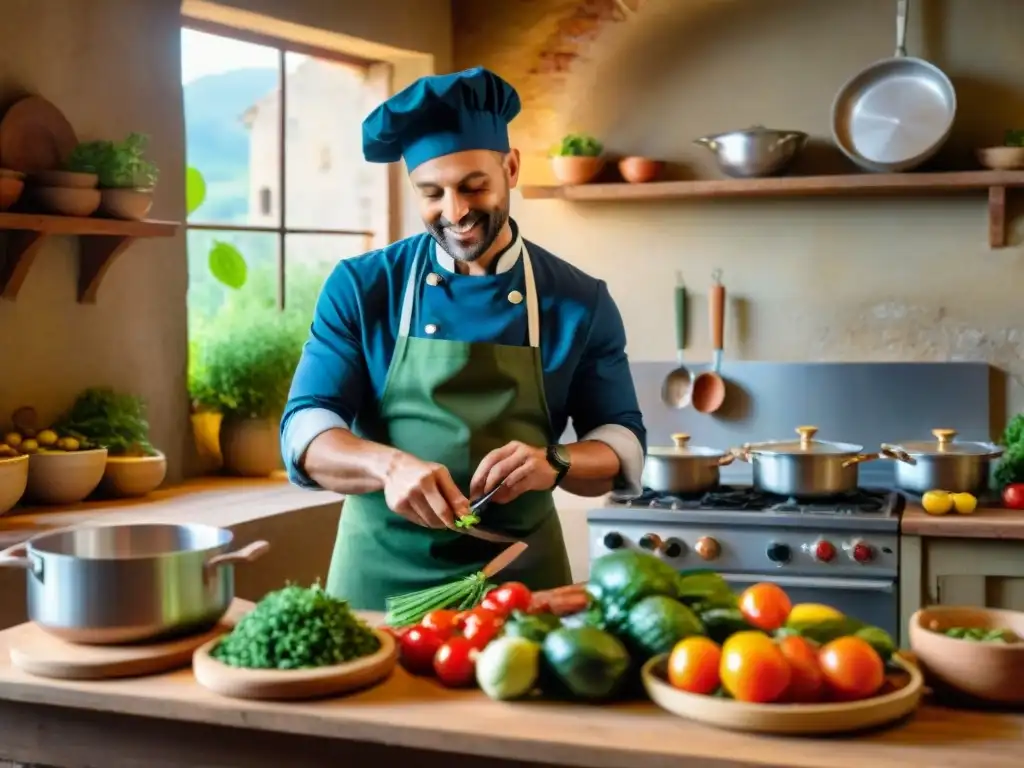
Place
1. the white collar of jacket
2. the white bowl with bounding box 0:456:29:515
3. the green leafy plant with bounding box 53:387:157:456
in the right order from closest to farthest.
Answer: the white collar of jacket < the white bowl with bounding box 0:456:29:515 < the green leafy plant with bounding box 53:387:157:456

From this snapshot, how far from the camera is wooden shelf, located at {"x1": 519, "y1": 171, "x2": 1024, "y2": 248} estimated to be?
4039 mm

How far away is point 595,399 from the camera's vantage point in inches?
99.0

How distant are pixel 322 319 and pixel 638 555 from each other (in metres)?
0.98

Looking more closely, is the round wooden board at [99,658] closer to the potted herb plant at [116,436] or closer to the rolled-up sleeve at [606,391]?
the rolled-up sleeve at [606,391]

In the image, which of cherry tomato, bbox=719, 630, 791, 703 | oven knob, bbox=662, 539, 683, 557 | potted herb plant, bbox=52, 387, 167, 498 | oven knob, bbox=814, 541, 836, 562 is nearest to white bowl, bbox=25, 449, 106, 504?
potted herb plant, bbox=52, 387, 167, 498

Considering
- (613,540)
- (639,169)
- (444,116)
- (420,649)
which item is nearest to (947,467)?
(613,540)

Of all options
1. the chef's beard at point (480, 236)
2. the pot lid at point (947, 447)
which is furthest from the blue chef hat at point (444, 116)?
the pot lid at point (947, 447)

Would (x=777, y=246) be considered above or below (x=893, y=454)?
above

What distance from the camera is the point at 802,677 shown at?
1520mm

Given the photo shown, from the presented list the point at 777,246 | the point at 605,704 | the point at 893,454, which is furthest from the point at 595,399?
the point at 777,246

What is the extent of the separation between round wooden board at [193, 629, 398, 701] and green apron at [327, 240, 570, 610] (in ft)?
2.49

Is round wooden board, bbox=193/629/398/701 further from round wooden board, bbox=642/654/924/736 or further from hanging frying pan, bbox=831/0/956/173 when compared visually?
hanging frying pan, bbox=831/0/956/173

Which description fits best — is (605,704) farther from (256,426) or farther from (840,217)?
(840,217)

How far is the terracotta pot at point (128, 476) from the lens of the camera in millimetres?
3369
